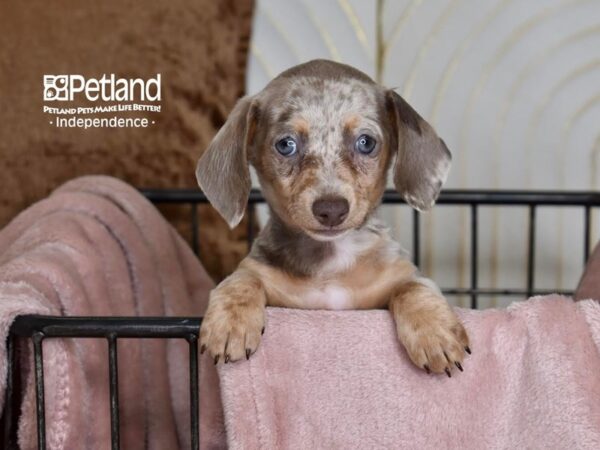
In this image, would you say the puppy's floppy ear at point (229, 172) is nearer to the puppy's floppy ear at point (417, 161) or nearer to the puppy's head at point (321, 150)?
the puppy's head at point (321, 150)

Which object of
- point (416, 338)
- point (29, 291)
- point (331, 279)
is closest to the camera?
point (416, 338)

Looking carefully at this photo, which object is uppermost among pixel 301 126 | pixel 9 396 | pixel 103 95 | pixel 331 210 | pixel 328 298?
pixel 103 95

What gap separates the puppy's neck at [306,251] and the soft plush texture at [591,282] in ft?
1.13

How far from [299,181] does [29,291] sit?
42cm

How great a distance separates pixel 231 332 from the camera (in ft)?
4.09

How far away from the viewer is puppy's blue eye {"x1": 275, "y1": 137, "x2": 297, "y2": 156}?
1500 mm

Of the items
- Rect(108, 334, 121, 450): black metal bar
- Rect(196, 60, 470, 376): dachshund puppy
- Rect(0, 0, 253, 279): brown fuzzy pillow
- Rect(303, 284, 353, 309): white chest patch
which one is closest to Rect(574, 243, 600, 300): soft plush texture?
Rect(196, 60, 470, 376): dachshund puppy

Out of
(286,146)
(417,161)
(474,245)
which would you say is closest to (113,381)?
(286,146)

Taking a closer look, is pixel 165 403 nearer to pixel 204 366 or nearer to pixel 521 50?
pixel 204 366

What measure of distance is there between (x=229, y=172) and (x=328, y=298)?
0.26 meters

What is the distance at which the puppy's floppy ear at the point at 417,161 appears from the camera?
1.54 metres

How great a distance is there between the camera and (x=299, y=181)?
4.79 ft

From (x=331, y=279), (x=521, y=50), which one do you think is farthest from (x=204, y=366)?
(x=521, y=50)

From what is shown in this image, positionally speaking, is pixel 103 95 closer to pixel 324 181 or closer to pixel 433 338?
pixel 324 181
